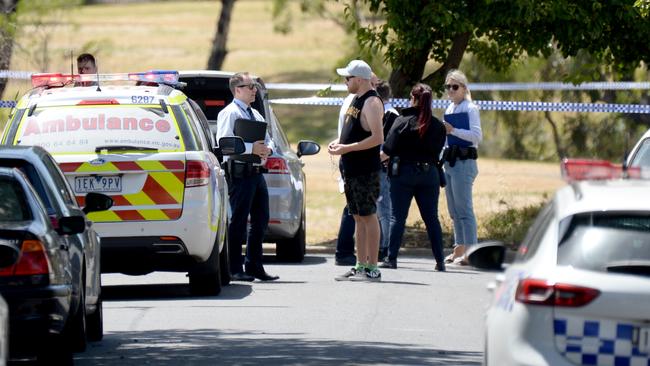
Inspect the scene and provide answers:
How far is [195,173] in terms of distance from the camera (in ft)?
44.5

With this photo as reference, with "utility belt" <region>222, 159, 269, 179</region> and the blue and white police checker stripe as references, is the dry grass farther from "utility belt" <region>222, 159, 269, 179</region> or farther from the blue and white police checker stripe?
the blue and white police checker stripe

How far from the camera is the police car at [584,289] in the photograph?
7.17 m

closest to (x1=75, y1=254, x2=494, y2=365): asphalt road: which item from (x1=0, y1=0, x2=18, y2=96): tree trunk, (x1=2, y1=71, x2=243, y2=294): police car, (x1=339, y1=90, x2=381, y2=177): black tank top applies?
(x1=2, y1=71, x2=243, y2=294): police car

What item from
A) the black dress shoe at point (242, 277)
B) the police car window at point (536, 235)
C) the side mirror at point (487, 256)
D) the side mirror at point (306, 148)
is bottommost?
the black dress shoe at point (242, 277)

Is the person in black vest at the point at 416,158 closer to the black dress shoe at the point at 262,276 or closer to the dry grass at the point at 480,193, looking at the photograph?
the dry grass at the point at 480,193

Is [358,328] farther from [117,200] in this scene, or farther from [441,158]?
[441,158]

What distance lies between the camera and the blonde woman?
669 inches

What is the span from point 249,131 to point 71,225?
5427 millimetres

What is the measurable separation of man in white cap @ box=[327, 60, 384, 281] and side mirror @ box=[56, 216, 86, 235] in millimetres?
5242

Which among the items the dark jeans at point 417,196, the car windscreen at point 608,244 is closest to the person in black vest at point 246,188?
the dark jeans at point 417,196

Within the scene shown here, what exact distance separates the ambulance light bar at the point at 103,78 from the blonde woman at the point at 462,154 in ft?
11.0

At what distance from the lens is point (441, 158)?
17031 mm

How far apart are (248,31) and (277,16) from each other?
8.26 meters

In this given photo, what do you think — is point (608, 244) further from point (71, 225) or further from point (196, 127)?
point (196, 127)
